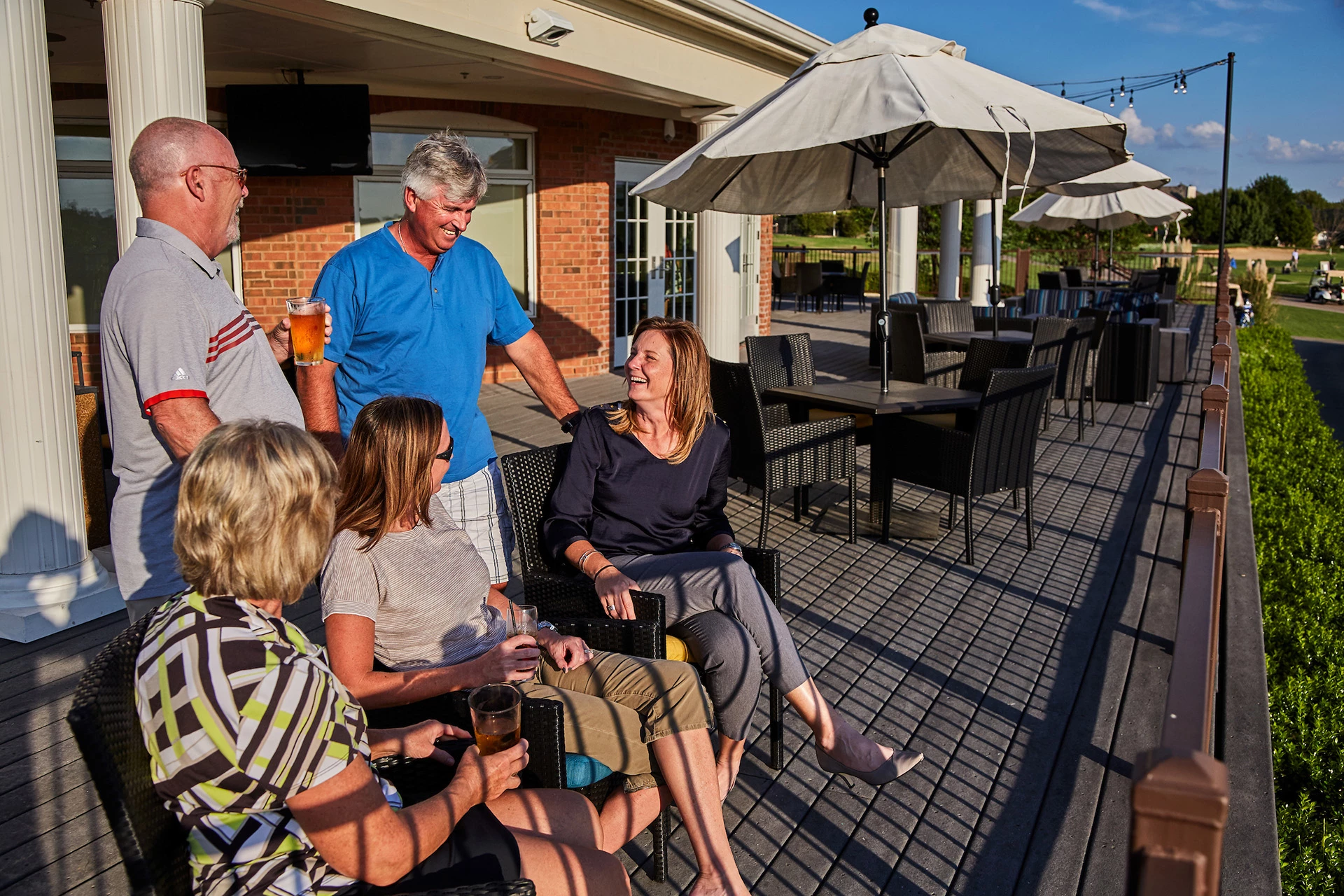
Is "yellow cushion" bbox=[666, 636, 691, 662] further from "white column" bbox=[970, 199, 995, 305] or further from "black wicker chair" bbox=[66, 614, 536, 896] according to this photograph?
"white column" bbox=[970, 199, 995, 305]

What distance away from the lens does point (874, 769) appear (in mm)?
2924

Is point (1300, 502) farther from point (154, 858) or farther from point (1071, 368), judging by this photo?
point (154, 858)

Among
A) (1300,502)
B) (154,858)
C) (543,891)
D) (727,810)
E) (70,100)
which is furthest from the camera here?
(70,100)

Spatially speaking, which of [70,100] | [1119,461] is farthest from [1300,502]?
[70,100]

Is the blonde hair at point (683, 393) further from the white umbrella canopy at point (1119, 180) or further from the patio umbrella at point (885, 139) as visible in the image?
the white umbrella canopy at point (1119, 180)

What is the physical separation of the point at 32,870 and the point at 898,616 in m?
3.11

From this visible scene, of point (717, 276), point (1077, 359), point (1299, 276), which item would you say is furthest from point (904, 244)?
point (1299, 276)

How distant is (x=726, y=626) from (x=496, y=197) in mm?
7904

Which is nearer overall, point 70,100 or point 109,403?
point 109,403

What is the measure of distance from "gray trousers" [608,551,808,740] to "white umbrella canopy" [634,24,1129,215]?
200 cm

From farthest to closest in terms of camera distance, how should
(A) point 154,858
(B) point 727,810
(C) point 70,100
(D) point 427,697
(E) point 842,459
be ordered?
(C) point 70,100 < (E) point 842,459 < (B) point 727,810 < (D) point 427,697 < (A) point 154,858

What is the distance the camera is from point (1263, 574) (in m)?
6.23

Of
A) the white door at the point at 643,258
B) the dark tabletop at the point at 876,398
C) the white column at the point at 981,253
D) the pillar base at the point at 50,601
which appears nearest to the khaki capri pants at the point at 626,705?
the pillar base at the point at 50,601

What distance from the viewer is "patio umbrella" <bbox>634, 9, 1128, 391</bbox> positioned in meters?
4.27
